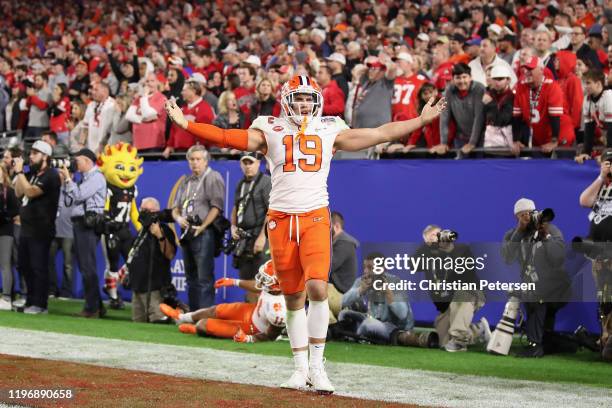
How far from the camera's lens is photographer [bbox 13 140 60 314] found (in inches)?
534

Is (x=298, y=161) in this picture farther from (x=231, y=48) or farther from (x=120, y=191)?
(x=231, y=48)

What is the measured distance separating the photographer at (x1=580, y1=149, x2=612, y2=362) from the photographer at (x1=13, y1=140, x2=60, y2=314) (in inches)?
274

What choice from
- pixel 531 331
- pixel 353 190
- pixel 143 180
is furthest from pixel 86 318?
pixel 531 331

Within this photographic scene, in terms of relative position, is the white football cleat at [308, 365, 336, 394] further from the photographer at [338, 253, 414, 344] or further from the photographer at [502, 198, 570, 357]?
the photographer at [338, 253, 414, 344]

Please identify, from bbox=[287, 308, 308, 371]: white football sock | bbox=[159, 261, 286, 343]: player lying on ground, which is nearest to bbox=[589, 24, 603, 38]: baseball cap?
bbox=[159, 261, 286, 343]: player lying on ground

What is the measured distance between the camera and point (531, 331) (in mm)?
10398

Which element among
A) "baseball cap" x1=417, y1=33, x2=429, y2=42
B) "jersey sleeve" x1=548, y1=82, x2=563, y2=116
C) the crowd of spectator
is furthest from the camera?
"baseball cap" x1=417, y1=33, x2=429, y2=42

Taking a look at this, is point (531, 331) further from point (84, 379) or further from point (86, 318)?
point (86, 318)

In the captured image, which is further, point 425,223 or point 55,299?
point 55,299

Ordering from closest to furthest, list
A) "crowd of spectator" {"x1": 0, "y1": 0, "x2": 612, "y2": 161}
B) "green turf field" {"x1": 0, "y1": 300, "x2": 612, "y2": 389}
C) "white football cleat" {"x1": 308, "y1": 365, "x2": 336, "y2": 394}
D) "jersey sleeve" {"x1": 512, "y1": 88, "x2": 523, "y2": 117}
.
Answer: "white football cleat" {"x1": 308, "y1": 365, "x2": 336, "y2": 394} < "green turf field" {"x1": 0, "y1": 300, "x2": 612, "y2": 389} < "jersey sleeve" {"x1": 512, "y1": 88, "x2": 523, "y2": 117} < "crowd of spectator" {"x1": 0, "y1": 0, "x2": 612, "y2": 161}

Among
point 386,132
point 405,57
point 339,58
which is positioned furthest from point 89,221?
point 386,132

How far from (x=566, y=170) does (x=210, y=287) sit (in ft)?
14.8

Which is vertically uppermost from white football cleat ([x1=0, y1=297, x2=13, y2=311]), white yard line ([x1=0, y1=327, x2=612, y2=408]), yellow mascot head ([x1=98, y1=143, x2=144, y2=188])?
yellow mascot head ([x1=98, y1=143, x2=144, y2=188])

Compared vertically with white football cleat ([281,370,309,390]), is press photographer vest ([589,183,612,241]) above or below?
above
